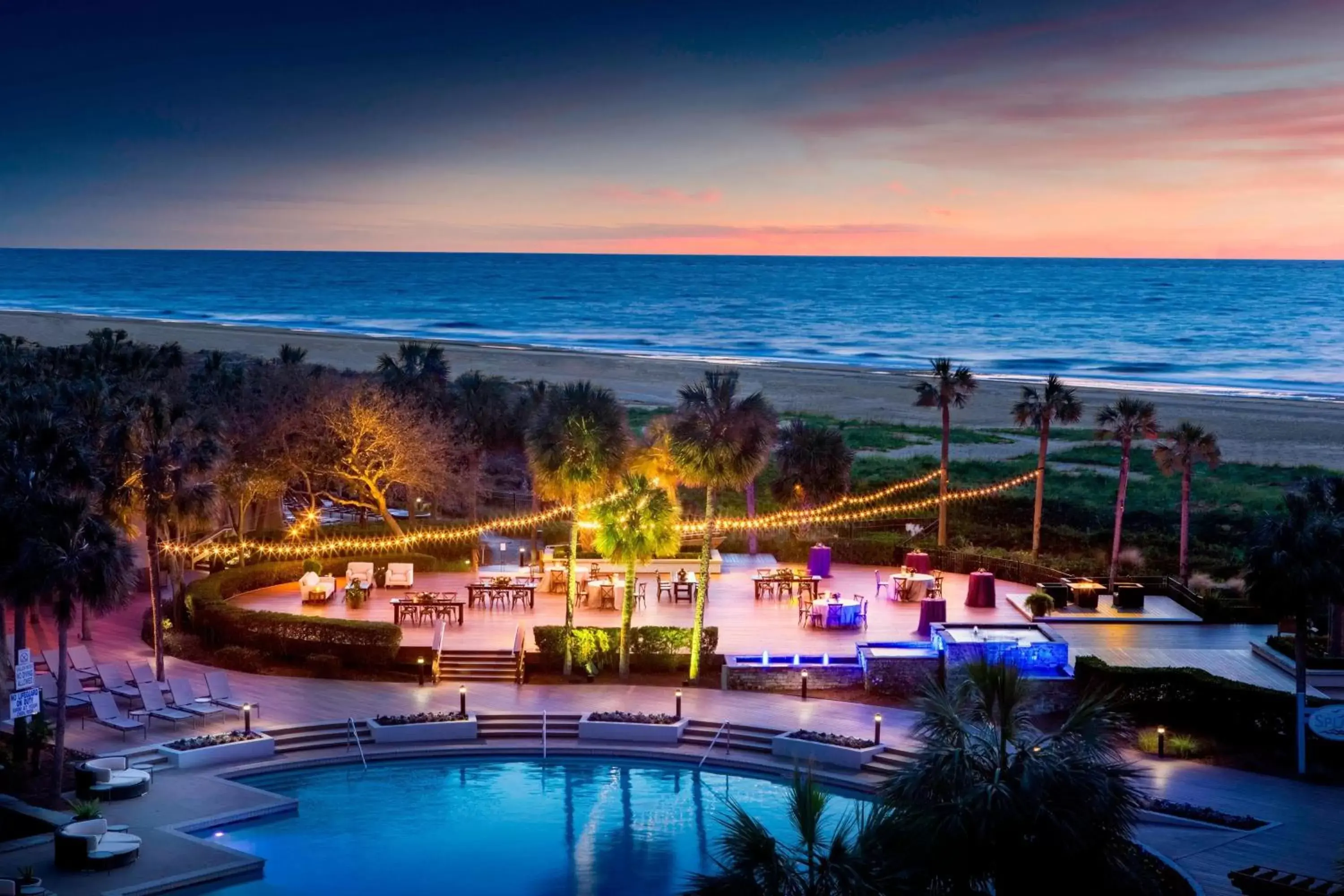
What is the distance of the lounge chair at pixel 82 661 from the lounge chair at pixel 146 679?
108 cm

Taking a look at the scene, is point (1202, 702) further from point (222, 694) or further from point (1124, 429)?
point (222, 694)

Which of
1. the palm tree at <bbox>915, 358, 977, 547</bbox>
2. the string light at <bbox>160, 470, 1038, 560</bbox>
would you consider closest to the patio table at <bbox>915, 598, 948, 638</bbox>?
the string light at <bbox>160, 470, 1038, 560</bbox>

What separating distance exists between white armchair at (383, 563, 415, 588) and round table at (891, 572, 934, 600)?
12.4 metres

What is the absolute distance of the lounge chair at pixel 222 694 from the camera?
27.9m

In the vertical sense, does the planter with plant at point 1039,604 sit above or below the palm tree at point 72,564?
below

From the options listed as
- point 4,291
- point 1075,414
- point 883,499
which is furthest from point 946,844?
point 4,291

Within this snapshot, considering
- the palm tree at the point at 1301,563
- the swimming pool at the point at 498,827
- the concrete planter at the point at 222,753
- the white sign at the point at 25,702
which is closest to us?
the swimming pool at the point at 498,827

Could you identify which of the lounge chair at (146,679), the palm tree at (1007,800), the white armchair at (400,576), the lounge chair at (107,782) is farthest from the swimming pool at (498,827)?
the white armchair at (400,576)

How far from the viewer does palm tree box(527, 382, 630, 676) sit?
96.2 feet

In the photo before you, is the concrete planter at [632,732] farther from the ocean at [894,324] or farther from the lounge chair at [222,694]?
the ocean at [894,324]

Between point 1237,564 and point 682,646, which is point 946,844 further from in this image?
point 1237,564

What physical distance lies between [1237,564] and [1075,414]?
20.2 ft

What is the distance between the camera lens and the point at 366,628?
30.7 m

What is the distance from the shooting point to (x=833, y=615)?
3297cm
